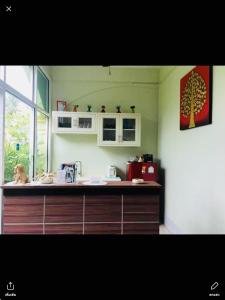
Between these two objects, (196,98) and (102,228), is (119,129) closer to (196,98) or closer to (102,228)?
(196,98)

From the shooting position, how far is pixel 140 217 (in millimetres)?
2072

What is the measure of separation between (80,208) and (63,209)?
0.54ft

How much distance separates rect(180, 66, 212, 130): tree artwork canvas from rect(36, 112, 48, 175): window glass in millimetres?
2141

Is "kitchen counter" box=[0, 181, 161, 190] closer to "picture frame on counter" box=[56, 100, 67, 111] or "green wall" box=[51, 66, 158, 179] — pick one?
"green wall" box=[51, 66, 158, 179]

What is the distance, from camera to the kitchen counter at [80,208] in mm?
1922

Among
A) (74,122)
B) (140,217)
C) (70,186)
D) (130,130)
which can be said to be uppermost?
(74,122)

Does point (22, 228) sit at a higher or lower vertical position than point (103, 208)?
lower

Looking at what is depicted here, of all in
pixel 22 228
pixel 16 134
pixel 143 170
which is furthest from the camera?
pixel 143 170

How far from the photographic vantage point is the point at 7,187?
189 cm

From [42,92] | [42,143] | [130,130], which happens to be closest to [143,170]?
[130,130]

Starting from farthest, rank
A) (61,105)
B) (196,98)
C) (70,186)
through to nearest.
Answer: (61,105) < (196,98) < (70,186)
